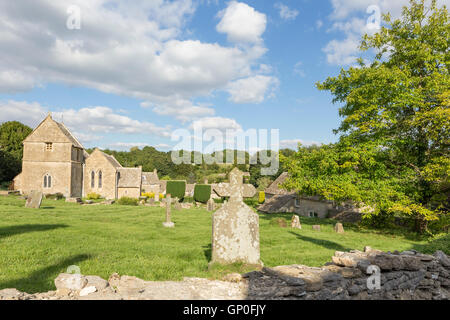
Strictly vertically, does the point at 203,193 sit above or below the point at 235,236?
below

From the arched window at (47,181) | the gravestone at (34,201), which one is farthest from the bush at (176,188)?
the gravestone at (34,201)

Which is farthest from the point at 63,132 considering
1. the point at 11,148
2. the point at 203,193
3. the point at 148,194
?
the point at 11,148

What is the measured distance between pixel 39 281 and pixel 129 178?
38.4m

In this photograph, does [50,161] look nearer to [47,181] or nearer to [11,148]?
[47,181]

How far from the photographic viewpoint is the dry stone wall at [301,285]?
3.93 metres

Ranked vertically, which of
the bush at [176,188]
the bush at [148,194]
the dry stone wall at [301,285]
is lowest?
the bush at [148,194]

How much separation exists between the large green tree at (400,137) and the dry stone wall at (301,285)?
9680mm

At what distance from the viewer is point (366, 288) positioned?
4340 millimetres

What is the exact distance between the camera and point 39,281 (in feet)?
17.7

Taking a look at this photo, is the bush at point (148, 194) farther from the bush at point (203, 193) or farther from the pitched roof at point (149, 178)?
Result: the bush at point (203, 193)

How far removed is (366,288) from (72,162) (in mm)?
40250

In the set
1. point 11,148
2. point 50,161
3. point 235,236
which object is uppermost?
point 11,148
